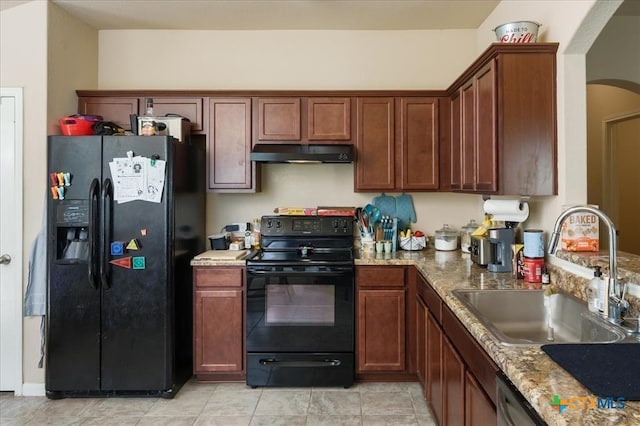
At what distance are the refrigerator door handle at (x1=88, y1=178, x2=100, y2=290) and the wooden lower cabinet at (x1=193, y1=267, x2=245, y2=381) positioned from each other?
0.65m

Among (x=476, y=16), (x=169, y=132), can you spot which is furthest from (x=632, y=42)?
(x=169, y=132)

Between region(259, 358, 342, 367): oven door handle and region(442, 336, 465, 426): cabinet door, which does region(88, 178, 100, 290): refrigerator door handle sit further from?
region(442, 336, 465, 426): cabinet door

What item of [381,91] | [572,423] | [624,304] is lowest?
[572,423]

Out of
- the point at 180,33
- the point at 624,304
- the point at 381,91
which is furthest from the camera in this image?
the point at 180,33

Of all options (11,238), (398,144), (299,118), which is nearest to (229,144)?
(299,118)

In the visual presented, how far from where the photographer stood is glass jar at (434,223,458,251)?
3.21 metres

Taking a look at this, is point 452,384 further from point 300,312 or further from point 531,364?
point 300,312

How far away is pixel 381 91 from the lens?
312 cm

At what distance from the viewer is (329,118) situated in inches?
124

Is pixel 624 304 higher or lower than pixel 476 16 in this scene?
lower

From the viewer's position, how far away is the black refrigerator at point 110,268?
2621mm

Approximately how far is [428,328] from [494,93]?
4.49 feet

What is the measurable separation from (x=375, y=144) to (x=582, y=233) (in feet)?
5.28

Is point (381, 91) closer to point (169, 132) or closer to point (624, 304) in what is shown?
point (169, 132)
